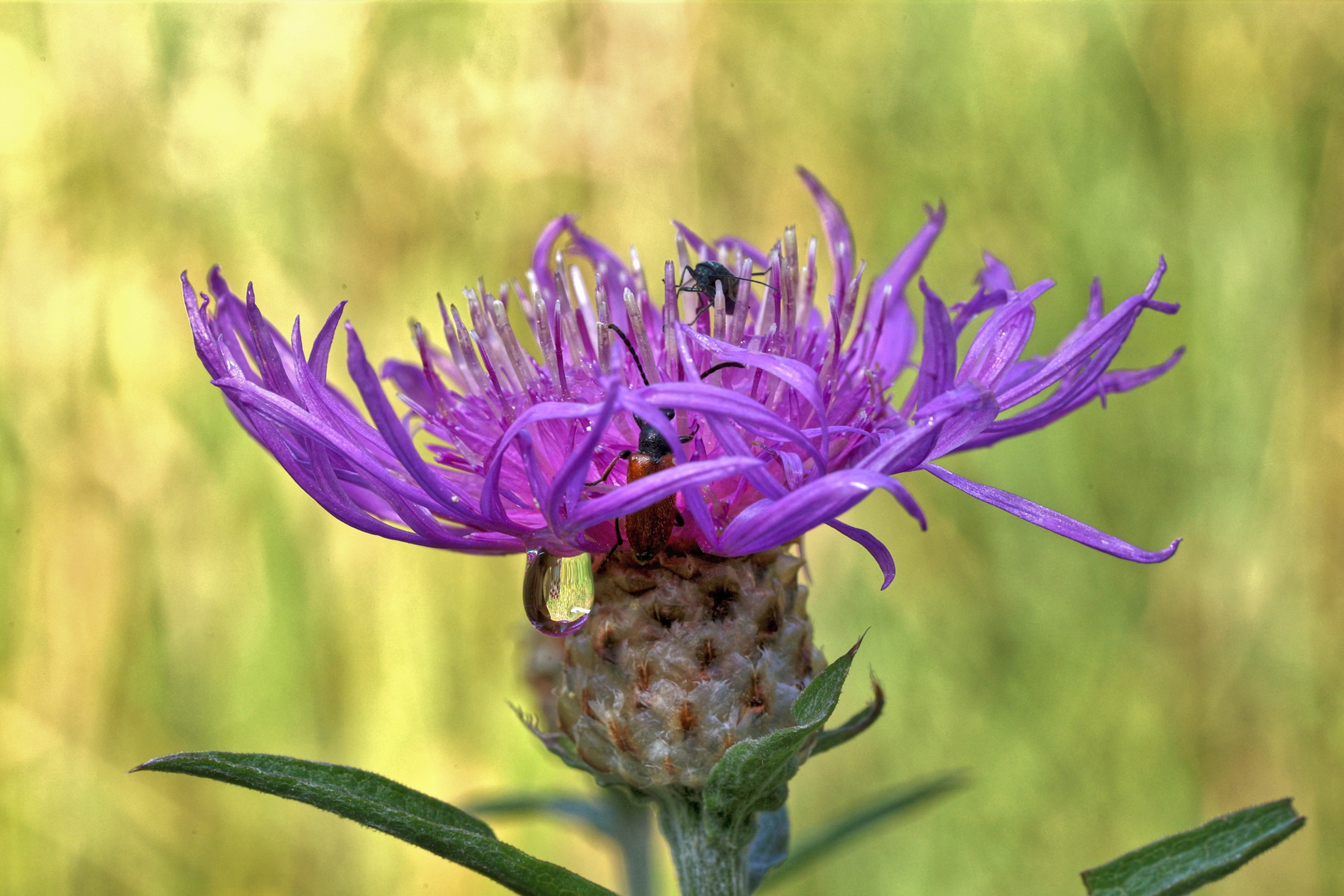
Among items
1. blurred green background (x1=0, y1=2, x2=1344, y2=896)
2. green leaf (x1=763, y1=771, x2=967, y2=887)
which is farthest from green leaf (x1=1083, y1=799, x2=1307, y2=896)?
blurred green background (x1=0, y1=2, x2=1344, y2=896)

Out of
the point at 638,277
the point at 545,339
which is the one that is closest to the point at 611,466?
the point at 545,339

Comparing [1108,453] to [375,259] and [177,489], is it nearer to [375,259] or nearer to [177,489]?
[375,259]

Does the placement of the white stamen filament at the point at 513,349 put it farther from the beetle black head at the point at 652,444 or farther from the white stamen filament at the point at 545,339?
the beetle black head at the point at 652,444

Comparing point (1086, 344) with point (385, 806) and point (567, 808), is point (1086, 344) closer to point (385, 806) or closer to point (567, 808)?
point (385, 806)

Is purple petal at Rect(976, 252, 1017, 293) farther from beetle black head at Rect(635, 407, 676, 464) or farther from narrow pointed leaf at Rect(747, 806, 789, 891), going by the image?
narrow pointed leaf at Rect(747, 806, 789, 891)

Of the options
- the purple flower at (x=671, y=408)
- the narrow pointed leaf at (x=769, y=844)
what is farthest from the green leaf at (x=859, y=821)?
the purple flower at (x=671, y=408)

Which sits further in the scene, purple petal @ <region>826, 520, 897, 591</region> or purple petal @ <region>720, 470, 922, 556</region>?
purple petal @ <region>826, 520, 897, 591</region>
